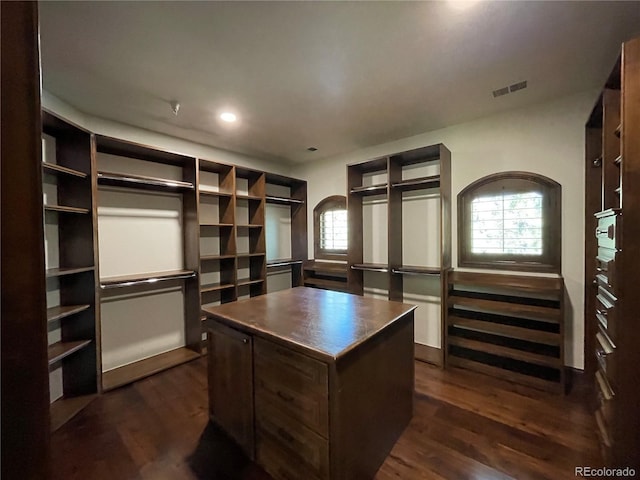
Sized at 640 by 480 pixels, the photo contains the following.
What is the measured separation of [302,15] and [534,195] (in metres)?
2.57

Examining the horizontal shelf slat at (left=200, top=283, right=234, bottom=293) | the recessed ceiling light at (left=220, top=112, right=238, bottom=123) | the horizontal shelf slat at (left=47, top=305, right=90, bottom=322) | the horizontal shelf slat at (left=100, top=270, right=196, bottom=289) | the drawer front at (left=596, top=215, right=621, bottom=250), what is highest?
the recessed ceiling light at (left=220, top=112, right=238, bottom=123)

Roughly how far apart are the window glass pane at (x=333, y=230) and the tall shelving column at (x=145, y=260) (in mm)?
1923

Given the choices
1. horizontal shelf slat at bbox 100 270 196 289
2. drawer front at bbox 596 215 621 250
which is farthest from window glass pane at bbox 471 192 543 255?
horizontal shelf slat at bbox 100 270 196 289

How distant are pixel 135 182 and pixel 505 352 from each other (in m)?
3.90

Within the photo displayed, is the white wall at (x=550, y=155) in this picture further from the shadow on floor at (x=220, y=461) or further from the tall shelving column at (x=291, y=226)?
the shadow on floor at (x=220, y=461)

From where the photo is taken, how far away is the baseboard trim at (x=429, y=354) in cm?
288

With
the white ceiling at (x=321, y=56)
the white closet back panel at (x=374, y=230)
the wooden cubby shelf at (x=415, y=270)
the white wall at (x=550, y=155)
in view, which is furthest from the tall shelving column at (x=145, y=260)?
the white wall at (x=550, y=155)

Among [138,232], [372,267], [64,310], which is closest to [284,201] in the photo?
[372,267]

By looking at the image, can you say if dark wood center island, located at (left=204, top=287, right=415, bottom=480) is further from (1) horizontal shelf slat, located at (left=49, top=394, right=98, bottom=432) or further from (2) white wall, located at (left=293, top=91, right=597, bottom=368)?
(2) white wall, located at (left=293, top=91, right=597, bottom=368)

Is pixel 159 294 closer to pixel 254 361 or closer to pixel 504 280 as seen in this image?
pixel 254 361

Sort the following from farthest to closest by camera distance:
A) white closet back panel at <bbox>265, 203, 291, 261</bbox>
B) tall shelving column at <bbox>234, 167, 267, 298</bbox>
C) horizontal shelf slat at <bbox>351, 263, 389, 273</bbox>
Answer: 1. white closet back panel at <bbox>265, 203, 291, 261</bbox>
2. tall shelving column at <bbox>234, 167, 267, 298</bbox>
3. horizontal shelf slat at <bbox>351, 263, 389, 273</bbox>

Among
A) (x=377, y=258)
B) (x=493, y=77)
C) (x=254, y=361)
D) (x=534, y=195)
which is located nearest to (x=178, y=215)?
(x=254, y=361)

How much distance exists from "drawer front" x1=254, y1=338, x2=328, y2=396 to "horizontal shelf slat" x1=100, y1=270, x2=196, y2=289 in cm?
178

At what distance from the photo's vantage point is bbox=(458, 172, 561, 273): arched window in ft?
8.31
